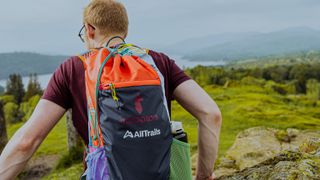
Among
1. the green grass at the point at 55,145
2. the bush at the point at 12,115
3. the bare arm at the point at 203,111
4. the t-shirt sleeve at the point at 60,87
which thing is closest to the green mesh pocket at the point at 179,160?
the bare arm at the point at 203,111

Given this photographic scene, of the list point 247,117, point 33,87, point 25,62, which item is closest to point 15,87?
point 33,87

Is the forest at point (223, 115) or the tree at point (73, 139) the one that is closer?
the tree at point (73, 139)

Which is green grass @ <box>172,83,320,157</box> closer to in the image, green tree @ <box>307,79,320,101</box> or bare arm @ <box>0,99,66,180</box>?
bare arm @ <box>0,99,66,180</box>

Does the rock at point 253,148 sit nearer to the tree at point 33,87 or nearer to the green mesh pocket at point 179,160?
the green mesh pocket at point 179,160

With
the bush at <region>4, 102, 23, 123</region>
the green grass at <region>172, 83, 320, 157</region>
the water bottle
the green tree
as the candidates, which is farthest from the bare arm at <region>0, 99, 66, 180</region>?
the green tree

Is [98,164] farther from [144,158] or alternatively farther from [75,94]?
[75,94]

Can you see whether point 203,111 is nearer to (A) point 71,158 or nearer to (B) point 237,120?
(A) point 71,158

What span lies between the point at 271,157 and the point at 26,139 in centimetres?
267

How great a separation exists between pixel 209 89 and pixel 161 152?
29.0 meters

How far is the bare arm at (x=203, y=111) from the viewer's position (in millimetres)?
2793

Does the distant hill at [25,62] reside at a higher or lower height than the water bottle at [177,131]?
higher

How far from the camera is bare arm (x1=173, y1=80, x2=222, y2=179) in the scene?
279cm

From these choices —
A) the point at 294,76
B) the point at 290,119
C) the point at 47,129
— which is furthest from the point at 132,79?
the point at 294,76

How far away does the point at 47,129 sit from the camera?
261 cm
